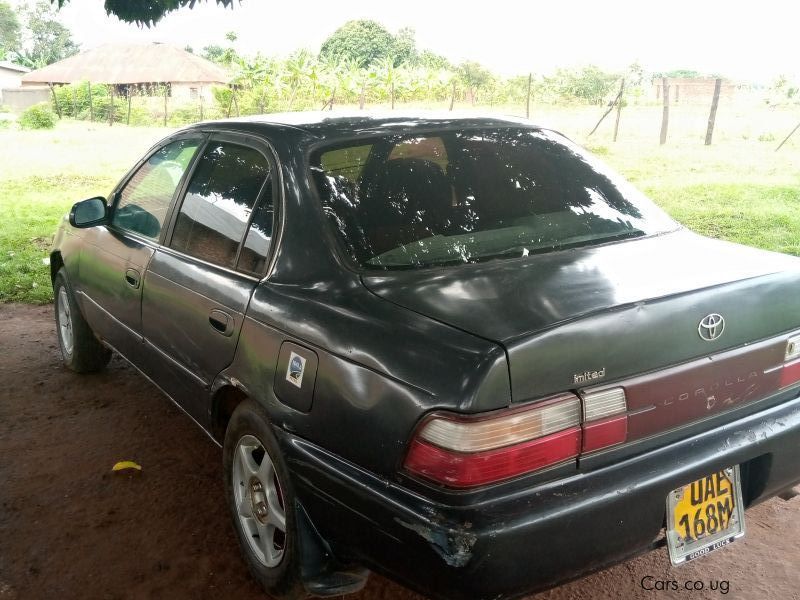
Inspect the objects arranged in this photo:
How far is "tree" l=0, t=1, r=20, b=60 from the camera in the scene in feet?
205

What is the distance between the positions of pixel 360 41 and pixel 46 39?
126 feet

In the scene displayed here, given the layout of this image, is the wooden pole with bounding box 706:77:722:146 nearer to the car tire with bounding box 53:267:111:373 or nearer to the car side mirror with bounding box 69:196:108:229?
the car tire with bounding box 53:267:111:373

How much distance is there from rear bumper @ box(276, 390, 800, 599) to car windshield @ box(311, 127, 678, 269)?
2.41ft

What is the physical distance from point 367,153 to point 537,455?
137 cm

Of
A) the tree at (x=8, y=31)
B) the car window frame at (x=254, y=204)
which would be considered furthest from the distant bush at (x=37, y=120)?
the tree at (x=8, y=31)

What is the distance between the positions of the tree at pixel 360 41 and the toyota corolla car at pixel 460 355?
44656 millimetres

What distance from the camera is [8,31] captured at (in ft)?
217

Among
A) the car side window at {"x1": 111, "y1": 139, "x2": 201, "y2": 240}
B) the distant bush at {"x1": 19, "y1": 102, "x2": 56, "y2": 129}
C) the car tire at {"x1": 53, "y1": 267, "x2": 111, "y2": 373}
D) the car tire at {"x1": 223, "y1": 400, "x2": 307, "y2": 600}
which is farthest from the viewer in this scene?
the distant bush at {"x1": 19, "y1": 102, "x2": 56, "y2": 129}

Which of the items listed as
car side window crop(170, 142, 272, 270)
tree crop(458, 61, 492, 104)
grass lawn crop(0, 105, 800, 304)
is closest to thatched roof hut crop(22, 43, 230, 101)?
tree crop(458, 61, 492, 104)

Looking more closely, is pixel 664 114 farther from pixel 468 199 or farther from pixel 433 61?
pixel 433 61

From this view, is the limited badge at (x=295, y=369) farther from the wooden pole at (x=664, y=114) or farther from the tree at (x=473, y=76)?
the tree at (x=473, y=76)

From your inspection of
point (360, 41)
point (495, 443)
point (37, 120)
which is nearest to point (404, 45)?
point (360, 41)

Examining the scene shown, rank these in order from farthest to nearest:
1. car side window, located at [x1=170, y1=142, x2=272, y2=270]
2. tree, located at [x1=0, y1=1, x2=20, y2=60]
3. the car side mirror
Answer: tree, located at [x1=0, y1=1, x2=20, y2=60], the car side mirror, car side window, located at [x1=170, y1=142, x2=272, y2=270]

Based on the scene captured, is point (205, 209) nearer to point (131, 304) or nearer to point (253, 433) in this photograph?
point (131, 304)
